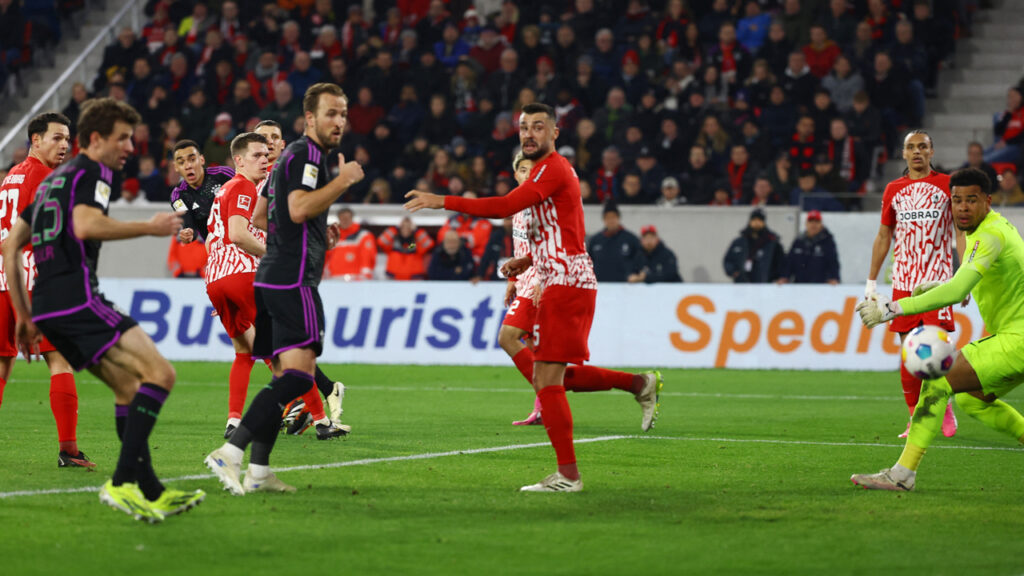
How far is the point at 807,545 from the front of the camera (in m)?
6.23

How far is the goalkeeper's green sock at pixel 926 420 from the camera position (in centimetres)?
788

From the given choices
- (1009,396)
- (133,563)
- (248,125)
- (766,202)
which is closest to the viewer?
(133,563)

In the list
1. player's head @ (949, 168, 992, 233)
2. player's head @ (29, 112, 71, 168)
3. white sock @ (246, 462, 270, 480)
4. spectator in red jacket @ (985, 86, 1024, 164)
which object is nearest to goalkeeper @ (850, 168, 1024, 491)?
player's head @ (949, 168, 992, 233)

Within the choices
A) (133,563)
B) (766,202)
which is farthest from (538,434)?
(766,202)

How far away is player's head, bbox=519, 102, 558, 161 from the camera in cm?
794

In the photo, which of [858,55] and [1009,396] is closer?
[1009,396]

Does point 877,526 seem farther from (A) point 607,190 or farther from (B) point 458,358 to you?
(A) point 607,190

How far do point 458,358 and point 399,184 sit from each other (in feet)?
16.4

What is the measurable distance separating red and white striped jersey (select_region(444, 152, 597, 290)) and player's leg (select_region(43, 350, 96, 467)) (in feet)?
10.7

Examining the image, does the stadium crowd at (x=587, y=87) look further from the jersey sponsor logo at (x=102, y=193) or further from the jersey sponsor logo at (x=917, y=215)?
the jersey sponsor logo at (x=102, y=193)

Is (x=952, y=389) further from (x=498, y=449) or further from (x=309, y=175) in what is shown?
(x=309, y=175)

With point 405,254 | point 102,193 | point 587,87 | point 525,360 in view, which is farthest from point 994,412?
point 587,87

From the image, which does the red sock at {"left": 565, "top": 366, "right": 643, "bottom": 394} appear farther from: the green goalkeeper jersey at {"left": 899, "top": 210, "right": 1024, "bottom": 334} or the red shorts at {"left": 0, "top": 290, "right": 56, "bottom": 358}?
the red shorts at {"left": 0, "top": 290, "right": 56, "bottom": 358}

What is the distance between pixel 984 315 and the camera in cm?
856
